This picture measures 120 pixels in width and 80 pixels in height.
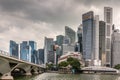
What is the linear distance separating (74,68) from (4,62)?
12378 cm

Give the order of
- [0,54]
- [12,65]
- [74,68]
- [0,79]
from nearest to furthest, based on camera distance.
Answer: [0,54]
[0,79]
[12,65]
[74,68]

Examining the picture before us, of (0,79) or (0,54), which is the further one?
Result: (0,79)

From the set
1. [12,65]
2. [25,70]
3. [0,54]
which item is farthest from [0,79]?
[25,70]

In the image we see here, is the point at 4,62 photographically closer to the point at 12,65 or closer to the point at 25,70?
the point at 12,65

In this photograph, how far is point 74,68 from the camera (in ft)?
641

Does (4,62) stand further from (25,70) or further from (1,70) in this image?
(25,70)

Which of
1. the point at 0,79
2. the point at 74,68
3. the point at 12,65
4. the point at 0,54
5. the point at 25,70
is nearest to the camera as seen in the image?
the point at 0,54

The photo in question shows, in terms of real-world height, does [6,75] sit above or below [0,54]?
below

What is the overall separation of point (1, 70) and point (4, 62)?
269 centimetres

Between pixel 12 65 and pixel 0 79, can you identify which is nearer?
pixel 0 79

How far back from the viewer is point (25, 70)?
129 metres

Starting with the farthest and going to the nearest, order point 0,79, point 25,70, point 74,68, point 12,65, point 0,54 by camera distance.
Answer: point 74,68 → point 25,70 → point 12,65 → point 0,79 → point 0,54

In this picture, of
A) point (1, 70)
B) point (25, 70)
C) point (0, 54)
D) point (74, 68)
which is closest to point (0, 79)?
point (1, 70)

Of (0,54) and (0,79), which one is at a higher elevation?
(0,54)
